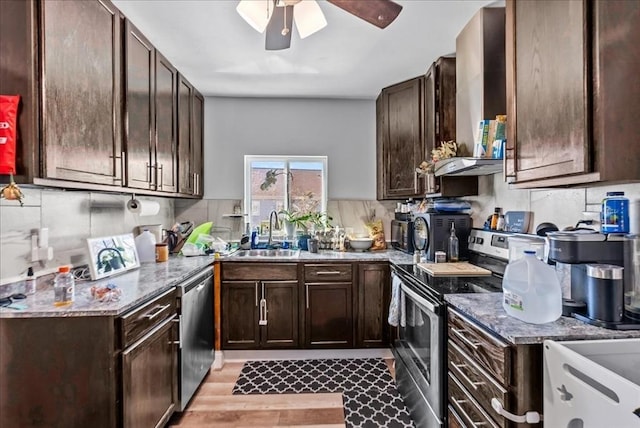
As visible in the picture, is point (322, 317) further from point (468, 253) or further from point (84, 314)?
point (84, 314)

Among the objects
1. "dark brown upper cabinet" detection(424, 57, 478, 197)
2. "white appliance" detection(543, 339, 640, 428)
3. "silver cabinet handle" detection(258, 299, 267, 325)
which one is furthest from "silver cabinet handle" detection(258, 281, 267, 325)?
"white appliance" detection(543, 339, 640, 428)

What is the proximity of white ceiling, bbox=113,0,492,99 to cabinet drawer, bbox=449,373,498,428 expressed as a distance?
2.00 m

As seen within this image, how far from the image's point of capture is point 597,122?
3.67 ft

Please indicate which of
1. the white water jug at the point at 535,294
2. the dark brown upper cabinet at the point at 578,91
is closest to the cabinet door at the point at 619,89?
the dark brown upper cabinet at the point at 578,91

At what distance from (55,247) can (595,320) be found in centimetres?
265

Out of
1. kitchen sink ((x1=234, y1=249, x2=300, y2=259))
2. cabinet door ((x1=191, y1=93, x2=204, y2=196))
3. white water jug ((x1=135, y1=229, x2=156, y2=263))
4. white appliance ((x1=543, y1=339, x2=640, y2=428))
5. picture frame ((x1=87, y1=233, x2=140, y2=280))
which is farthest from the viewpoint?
cabinet door ((x1=191, y1=93, x2=204, y2=196))

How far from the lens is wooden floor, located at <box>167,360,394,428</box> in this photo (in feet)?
6.98

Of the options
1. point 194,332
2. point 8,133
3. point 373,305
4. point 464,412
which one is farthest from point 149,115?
point 464,412

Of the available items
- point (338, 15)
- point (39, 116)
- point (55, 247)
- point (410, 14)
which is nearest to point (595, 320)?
point (410, 14)

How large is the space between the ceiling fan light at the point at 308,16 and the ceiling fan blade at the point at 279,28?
39mm

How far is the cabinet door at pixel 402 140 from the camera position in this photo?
2941 mm

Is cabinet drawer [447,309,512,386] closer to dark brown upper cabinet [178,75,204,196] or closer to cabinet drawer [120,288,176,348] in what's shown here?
cabinet drawer [120,288,176,348]

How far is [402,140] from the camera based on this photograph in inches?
123

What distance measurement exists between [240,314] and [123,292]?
1.36m
